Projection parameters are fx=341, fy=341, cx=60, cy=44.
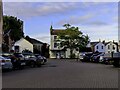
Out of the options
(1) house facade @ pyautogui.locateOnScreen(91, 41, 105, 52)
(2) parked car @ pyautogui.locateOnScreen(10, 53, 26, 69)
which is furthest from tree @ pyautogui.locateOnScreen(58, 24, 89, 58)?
(2) parked car @ pyautogui.locateOnScreen(10, 53, 26, 69)

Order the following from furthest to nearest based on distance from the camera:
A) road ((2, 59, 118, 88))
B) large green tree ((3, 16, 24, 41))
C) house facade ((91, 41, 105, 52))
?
house facade ((91, 41, 105, 52))
large green tree ((3, 16, 24, 41))
road ((2, 59, 118, 88))

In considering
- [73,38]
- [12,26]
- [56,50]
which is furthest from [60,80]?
[56,50]

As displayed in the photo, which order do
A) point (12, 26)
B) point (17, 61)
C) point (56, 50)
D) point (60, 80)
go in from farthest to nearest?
1. point (56, 50)
2. point (12, 26)
3. point (17, 61)
4. point (60, 80)

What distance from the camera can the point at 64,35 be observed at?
106000mm

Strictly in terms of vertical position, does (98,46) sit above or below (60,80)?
above

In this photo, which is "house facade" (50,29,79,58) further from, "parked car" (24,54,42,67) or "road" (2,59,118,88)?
"road" (2,59,118,88)

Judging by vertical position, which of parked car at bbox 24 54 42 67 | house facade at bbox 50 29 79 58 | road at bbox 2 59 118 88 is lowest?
road at bbox 2 59 118 88

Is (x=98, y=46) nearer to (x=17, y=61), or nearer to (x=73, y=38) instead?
(x=73, y=38)

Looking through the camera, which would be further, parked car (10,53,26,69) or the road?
parked car (10,53,26,69)

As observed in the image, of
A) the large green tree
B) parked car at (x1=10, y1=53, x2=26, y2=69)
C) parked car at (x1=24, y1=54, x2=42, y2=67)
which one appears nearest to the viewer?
parked car at (x1=10, y1=53, x2=26, y2=69)

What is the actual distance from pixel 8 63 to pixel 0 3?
35.6 m

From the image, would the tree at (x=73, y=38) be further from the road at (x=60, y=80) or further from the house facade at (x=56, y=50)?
the road at (x=60, y=80)

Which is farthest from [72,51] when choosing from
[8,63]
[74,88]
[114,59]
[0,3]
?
[74,88]

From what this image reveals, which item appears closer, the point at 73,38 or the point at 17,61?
the point at 17,61
